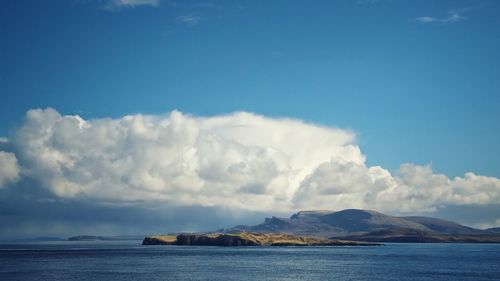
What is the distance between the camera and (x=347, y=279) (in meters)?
139

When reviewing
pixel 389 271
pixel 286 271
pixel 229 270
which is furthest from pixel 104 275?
pixel 389 271

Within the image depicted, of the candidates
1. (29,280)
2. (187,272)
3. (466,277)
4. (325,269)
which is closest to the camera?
(29,280)

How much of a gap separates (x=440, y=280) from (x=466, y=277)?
12.3 metres

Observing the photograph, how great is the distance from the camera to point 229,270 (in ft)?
536

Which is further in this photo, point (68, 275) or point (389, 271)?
point (389, 271)

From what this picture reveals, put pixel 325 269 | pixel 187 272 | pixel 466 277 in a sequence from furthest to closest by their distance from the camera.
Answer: pixel 325 269, pixel 187 272, pixel 466 277

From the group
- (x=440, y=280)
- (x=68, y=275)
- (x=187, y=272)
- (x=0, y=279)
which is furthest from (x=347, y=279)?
(x=0, y=279)

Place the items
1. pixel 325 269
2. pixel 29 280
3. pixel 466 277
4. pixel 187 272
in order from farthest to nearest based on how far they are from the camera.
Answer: pixel 325 269 < pixel 187 272 < pixel 466 277 < pixel 29 280

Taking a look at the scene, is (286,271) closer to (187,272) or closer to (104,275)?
(187,272)

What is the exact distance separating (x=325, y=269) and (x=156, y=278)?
197 feet

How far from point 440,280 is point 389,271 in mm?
27822

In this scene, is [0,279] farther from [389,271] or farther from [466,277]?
[466,277]

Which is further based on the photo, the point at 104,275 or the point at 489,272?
the point at 489,272

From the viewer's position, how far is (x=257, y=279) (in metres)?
137
